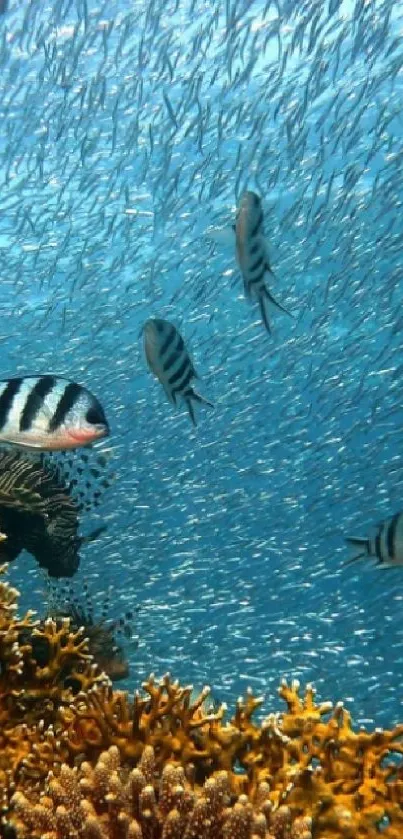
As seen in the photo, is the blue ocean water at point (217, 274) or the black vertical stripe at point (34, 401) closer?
the black vertical stripe at point (34, 401)

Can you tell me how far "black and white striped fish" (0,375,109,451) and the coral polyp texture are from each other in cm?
115

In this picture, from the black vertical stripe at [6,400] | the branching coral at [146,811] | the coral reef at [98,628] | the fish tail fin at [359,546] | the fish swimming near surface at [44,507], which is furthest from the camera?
the fish swimming near surface at [44,507]

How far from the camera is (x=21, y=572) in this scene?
18078 mm

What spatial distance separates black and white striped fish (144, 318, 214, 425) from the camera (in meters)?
4.62

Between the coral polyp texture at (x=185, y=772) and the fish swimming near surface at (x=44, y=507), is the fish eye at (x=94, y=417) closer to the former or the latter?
the coral polyp texture at (x=185, y=772)

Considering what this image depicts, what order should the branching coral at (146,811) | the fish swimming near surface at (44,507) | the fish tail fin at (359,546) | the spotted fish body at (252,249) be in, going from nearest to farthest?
the branching coral at (146,811) < the spotted fish body at (252,249) < the fish tail fin at (359,546) < the fish swimming near surface at (44,507)

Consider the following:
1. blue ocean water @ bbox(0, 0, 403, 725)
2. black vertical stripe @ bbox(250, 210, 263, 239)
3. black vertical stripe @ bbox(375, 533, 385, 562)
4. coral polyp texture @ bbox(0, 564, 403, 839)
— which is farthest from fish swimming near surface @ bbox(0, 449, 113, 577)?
blue ocean water @ bbox(0, 0, 403, 725)

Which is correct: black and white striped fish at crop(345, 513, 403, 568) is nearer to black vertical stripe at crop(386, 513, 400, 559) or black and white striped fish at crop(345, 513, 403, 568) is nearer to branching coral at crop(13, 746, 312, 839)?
black vertical stripe at crop(386, 513, 400, 559)

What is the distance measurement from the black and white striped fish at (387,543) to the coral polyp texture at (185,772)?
134 centimetres

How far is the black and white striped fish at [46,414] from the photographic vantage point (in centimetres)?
356

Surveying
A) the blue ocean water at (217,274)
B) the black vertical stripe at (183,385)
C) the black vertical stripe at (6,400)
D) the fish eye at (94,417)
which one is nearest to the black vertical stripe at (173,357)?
the black vertical stripe at (183,385)

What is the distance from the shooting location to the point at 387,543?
4.79 metres

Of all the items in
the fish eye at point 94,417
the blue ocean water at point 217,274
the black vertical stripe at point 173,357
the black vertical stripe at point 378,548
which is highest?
the blue ocean water at point 217,274

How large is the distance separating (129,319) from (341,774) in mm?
20336
